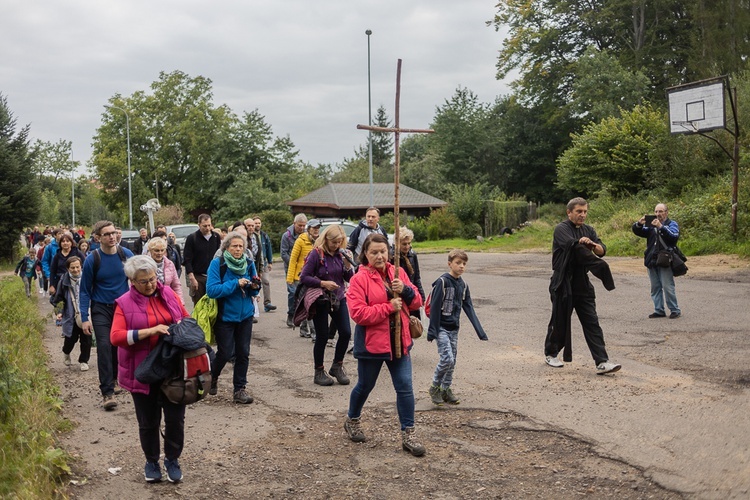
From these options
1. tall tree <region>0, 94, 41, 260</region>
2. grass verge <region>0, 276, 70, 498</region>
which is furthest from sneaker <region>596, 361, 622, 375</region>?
tall tree <region>0, 94, 41, 260</region>

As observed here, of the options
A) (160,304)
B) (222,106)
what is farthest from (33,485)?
(222,106)

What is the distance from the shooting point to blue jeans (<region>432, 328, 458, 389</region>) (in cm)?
705

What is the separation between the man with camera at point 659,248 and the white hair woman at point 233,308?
691 centimetres

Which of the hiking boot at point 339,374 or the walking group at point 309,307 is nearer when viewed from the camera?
the walking group at point 309,307

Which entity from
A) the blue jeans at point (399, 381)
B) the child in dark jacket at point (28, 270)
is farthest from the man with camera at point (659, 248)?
the child in dark jacket at point (28, 270)

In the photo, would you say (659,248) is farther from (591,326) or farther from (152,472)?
(152,472)

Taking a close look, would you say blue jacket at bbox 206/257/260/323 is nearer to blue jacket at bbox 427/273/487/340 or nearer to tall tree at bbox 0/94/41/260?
blue jacket at bbox 427/273/487/340

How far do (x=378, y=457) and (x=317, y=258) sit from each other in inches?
114

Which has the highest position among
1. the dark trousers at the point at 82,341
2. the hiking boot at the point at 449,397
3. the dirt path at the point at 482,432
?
the dark trousers at the point at 82,341

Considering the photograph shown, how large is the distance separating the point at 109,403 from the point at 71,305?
2219 mm

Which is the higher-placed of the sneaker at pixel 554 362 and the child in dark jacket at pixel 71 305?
the child in dark jacket at pixel 71 305

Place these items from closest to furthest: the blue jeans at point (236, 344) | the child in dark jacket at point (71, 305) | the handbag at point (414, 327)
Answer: the handbag at point (414, 327)
the blue jeans at point (236, 344)
the child in dark jacket at point (71, 305)

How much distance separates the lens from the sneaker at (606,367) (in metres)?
8.06

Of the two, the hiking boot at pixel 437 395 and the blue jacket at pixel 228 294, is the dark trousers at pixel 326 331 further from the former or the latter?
the hiking boot at pixel 437 395
